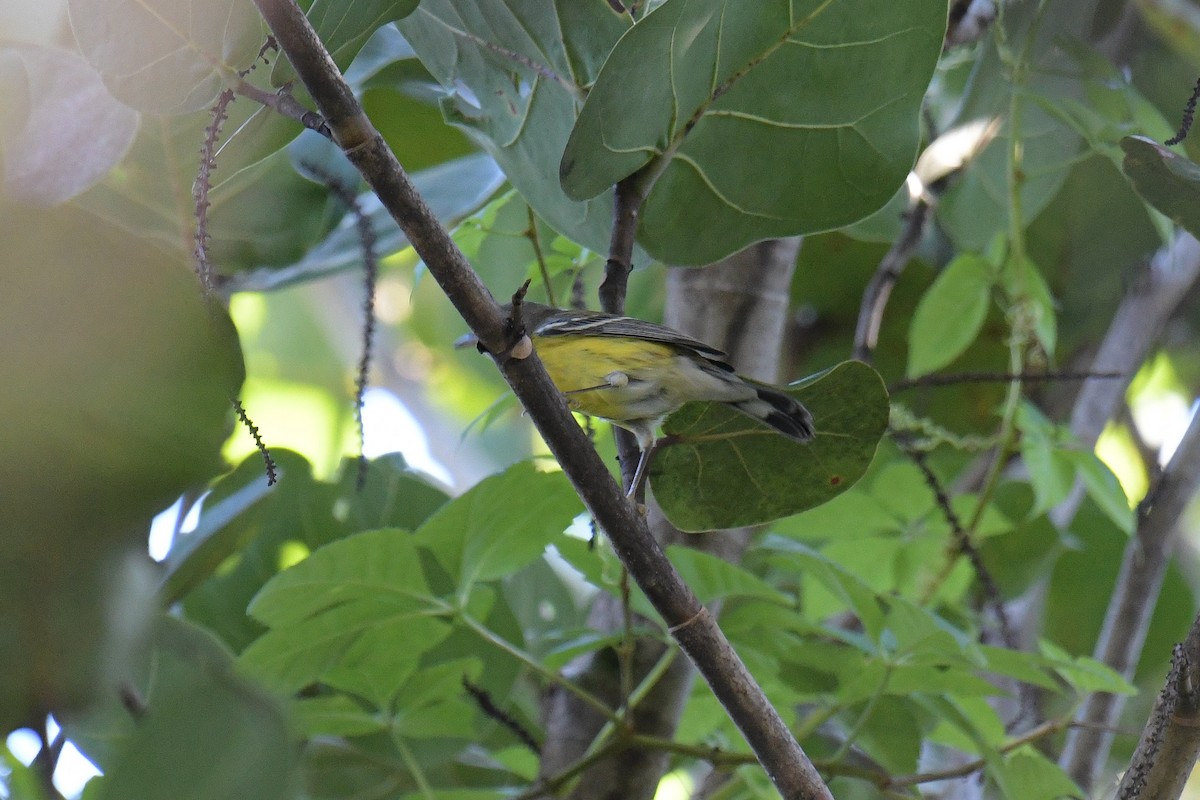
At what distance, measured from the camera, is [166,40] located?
1.01 meters

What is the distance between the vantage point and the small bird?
1.50 m

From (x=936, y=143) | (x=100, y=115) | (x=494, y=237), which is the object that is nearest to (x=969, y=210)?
(x=936, y=143)

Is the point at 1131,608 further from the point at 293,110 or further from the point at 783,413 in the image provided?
the point at 293,110

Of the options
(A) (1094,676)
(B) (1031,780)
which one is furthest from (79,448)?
(A) (1094,676)

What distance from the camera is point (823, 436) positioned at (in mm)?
1179

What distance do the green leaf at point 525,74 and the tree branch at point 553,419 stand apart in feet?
1.39

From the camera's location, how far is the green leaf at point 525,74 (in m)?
1.19

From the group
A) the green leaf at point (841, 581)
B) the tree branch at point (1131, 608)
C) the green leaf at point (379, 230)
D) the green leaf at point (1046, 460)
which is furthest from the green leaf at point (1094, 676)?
the green leaf at point (379, 230)

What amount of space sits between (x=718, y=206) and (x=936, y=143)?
1.36 m

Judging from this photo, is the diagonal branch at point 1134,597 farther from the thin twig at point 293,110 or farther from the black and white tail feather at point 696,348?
the thin twig at point 293,110

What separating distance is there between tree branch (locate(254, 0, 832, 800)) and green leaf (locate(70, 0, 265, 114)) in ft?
0.79

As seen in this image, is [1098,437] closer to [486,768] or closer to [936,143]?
[936,143]

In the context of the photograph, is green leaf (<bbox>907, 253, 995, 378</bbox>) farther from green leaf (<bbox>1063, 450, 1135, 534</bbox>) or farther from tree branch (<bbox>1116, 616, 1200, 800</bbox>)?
tree branch (<bbox>1116, 616, 1200, 800</bbox>)

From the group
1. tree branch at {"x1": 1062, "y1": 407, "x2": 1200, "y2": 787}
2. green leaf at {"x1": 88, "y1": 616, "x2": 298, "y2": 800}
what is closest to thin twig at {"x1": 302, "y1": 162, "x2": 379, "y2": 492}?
green leaf at {"x1": 88, "y1": 616, "x2": 298, "y2": 800}
